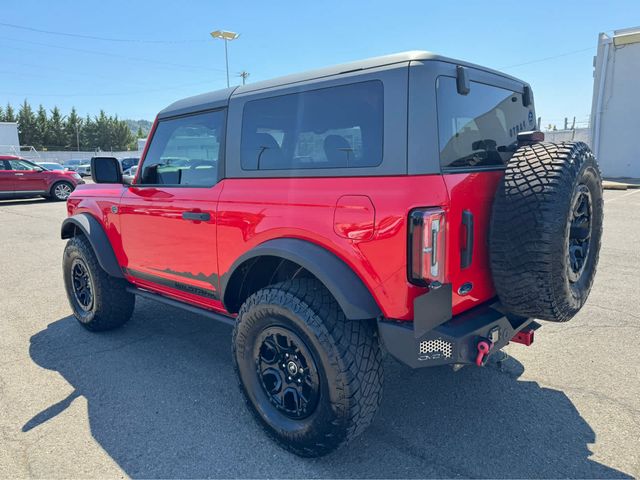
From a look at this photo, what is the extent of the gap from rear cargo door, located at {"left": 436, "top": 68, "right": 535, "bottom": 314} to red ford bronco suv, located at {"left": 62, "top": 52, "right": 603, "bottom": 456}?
1cm

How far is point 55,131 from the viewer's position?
218ft

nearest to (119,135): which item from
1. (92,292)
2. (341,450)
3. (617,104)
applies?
(617,104)

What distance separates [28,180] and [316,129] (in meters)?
16.6

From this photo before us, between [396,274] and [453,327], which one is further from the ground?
[396,274]

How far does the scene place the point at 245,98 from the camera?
2.88 metres

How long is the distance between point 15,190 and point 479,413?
17.3 m

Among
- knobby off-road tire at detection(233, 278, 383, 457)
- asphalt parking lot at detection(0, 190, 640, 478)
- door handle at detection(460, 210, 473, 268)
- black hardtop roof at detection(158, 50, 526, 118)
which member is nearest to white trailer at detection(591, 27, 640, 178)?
asphalt parking lot at detection(0, 190, 640, 478)

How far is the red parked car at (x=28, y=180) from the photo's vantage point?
602 inches

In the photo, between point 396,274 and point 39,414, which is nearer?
point 396,274

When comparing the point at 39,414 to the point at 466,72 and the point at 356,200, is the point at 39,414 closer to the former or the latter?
the point at 356,200

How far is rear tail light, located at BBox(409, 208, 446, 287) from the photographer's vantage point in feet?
6.53

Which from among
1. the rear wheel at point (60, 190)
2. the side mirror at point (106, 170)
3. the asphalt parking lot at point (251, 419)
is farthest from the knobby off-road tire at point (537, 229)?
the rear wheel at point (60, 190)

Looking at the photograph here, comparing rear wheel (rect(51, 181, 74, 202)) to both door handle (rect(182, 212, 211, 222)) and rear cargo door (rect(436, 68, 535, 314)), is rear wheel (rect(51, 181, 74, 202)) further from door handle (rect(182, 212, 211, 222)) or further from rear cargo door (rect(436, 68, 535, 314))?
rear cargo door (rect(436, 68, 535, 314))

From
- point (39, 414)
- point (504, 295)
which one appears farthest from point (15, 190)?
point (504, 295)
